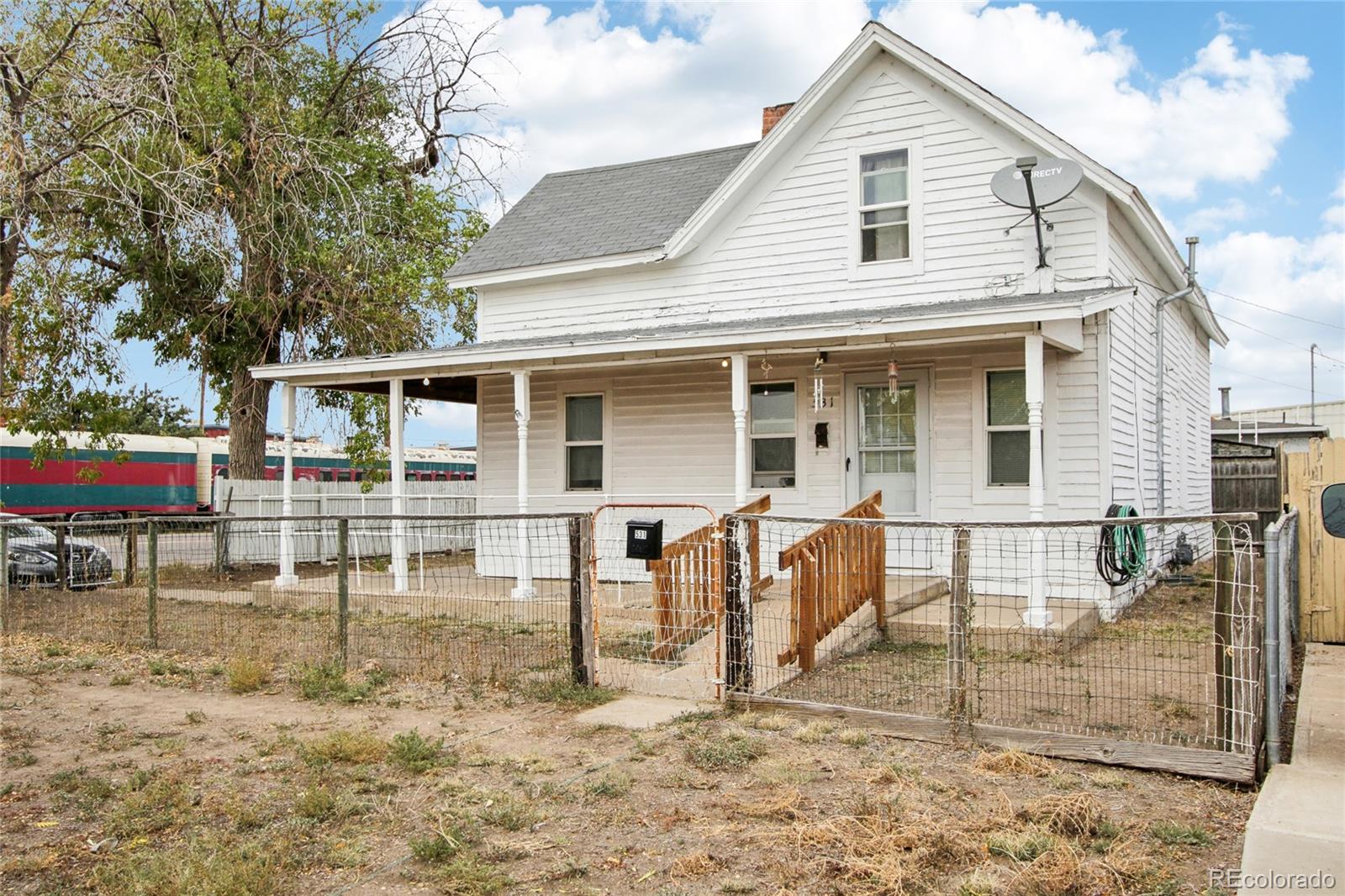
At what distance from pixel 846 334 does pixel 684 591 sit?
3357mm

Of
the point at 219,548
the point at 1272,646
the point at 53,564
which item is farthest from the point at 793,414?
the point at 53,564

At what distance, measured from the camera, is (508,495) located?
14.5 m

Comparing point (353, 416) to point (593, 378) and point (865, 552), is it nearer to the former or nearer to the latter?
point (593, 378)

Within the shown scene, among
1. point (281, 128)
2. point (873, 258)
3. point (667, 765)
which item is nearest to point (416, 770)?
point (667, 765)

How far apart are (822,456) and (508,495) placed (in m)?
4.75

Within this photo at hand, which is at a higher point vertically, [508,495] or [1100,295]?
[1100,295]

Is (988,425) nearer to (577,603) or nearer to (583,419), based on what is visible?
(583,419)

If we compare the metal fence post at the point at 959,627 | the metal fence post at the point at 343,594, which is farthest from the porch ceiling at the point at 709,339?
the metal fence post at the point at 959,627

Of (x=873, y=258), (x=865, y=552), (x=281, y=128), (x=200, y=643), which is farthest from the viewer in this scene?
(x=281, y=128)

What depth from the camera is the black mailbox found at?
7.63 metres

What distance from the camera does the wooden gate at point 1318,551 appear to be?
877cm

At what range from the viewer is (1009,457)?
11344 mm

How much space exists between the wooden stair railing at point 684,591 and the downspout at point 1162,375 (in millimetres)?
7094

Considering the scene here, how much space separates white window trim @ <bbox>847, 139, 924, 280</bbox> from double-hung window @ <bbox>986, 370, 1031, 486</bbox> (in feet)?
5.44
